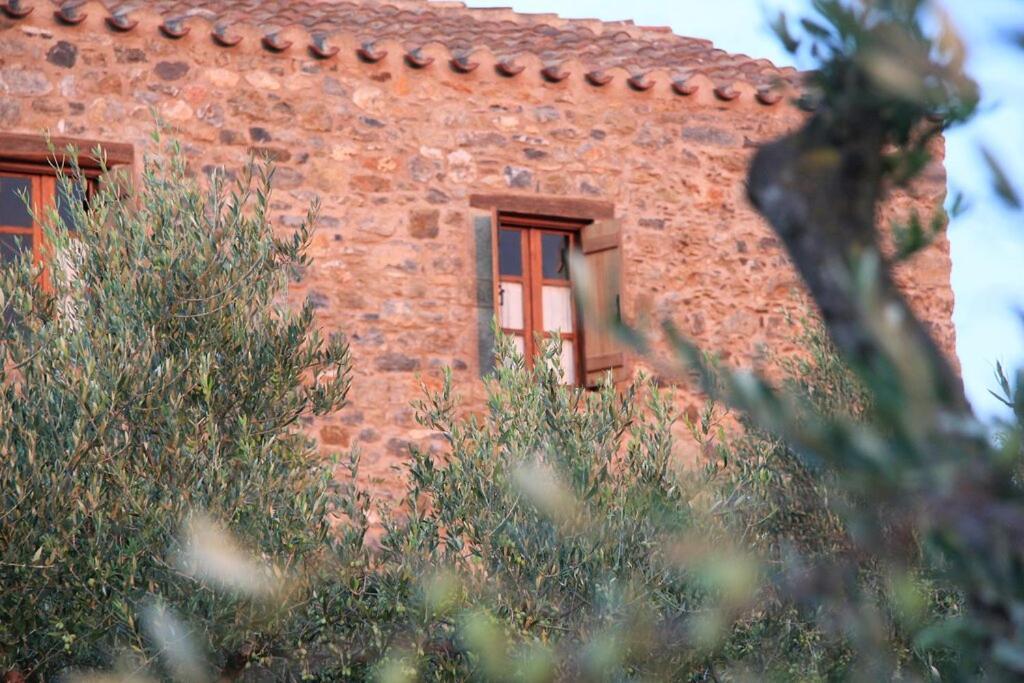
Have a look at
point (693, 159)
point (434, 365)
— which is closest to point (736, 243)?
point (693, 159)

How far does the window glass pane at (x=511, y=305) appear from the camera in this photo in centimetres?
866

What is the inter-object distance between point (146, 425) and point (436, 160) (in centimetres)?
342

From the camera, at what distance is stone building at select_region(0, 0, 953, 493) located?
7.93m

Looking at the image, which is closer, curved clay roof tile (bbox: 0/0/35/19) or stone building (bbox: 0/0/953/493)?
curved clay roof tile (bbox: 0/0/35/19)

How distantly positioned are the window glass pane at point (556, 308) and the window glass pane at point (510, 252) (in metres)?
0.21

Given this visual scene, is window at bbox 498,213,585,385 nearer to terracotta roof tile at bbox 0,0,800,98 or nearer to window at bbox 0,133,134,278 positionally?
terracotta roof tile at bbox 0,0,800,98

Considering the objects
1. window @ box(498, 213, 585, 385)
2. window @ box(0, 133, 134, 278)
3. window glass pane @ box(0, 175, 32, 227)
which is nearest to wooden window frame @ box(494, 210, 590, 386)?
window @ box(498, 213, 585, 385)

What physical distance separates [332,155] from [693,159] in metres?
2.25

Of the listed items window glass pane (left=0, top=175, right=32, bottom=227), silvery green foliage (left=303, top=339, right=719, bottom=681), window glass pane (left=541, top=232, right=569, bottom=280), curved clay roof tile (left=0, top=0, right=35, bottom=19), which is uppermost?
curved clay roof tile (left=0, top=0, right=35, bottom=19)

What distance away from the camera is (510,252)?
28.8 ft

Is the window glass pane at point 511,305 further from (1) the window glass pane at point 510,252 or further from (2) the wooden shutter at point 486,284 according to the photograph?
(2) the wooden shutter at point 486,284

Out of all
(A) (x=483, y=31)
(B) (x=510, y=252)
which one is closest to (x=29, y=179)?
(B) (x=510, y=252)

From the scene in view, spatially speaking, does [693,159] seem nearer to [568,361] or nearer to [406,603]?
[568,361]

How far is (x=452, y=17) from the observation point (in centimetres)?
1032
